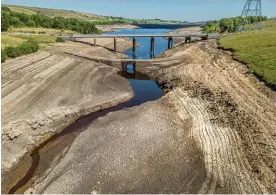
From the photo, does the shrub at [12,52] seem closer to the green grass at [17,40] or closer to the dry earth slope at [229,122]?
the green grass at [17,40]

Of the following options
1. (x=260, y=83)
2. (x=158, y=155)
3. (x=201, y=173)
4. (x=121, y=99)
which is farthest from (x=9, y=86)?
(x=260, y=83)

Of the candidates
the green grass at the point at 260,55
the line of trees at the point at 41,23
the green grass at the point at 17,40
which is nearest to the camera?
the green grass at the point at 260,55

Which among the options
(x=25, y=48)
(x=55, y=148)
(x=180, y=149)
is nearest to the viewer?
(x=180, y=149)

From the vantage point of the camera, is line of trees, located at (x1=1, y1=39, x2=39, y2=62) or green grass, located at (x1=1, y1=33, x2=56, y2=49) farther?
green grass, located at (x1=1, y1=33, x2=56, y2=49)

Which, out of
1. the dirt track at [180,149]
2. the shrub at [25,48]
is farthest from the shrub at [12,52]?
the dirt track at [180,149]

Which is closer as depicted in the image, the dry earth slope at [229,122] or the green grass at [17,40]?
the dry earth slope at [229,122]

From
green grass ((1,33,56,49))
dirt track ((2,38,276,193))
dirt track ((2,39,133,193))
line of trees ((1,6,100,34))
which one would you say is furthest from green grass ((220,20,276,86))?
line of trees ((1,6,100,34))

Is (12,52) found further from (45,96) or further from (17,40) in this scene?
(45,96)

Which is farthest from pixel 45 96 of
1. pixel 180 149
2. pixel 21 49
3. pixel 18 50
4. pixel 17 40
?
pixel 17 40

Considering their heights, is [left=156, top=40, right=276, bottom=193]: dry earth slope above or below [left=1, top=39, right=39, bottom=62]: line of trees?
below

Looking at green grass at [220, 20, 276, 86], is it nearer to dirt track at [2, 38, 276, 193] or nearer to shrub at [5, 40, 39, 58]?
dirt track at [2, 38, 276, 193]
